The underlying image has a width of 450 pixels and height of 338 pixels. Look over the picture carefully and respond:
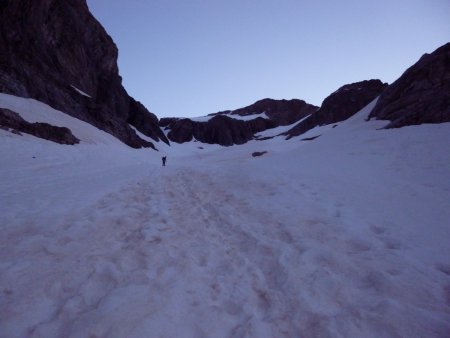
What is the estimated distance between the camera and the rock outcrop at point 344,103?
7119 centimetres

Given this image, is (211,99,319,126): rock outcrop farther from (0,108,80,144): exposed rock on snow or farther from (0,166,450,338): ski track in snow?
(0,166,450,338): ski track in snow

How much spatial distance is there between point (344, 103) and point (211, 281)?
255 ft

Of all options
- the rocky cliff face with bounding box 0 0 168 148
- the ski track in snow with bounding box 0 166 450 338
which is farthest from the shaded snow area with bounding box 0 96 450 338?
the rocky cliff face with bounding box 0 0 168 148

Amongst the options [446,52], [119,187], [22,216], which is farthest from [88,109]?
[446,52]

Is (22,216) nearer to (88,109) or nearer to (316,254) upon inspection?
(316,254)

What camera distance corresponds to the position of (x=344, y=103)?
2867 inches

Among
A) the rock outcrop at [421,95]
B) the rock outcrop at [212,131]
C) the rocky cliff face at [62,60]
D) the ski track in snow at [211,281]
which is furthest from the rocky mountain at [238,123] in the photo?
the ski track in snow at [211,281]

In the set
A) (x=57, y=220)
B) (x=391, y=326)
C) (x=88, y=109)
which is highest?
(x=88, y=109)

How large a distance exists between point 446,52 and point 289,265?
38.8 m

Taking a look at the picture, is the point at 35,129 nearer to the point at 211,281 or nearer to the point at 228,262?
the point at 228,262

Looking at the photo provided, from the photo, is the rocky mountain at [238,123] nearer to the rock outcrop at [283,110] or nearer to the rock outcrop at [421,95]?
the rock outcrop at [283,110]

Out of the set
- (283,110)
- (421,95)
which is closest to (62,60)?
(421,95)

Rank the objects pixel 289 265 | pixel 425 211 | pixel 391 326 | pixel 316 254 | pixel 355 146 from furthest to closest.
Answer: pixel 355 146 → pixel 425 211 → pixel 316 254 → pixel 289 265 → pixel 391 326

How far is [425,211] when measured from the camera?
23.5 feet
